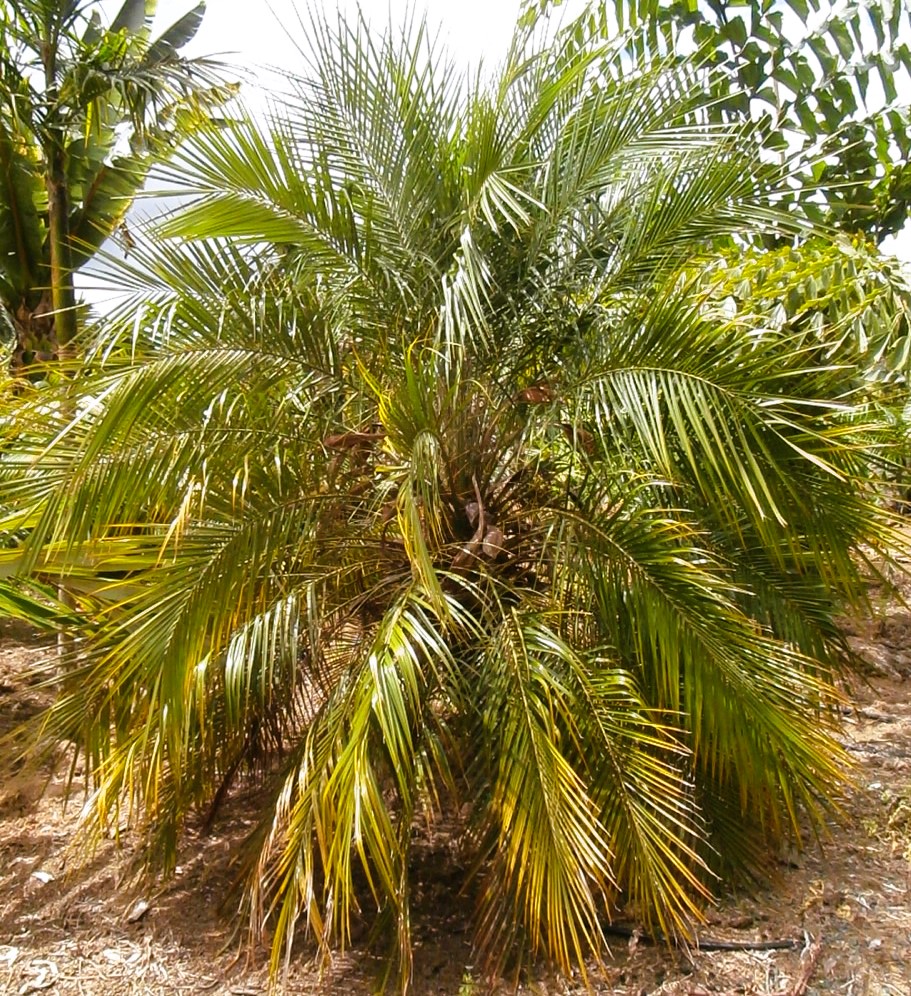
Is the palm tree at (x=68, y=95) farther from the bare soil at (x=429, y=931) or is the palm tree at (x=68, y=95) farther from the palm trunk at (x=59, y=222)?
the bare soil at (x=429, y=931)

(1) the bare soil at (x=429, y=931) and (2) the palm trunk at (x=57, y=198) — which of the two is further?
(2) the palm trunk at (x=57, y=198)

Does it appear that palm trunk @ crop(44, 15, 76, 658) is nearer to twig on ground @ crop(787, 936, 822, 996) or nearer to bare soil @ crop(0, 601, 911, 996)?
bare soil @ crop(0, 601, 911, 996)

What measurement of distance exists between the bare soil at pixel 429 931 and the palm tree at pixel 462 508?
0.39ft

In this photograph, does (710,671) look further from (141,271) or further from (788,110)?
(788,110)

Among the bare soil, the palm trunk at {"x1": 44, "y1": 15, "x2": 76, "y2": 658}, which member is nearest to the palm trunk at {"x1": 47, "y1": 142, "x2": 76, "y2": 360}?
the palm trunk at {"x1": 44, "y1": 15, "x2": 76, "y2": 658}

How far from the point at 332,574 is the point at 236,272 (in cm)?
107

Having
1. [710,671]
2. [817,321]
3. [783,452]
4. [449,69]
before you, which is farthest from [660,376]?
[817,321]

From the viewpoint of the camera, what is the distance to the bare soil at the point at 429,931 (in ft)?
9.18

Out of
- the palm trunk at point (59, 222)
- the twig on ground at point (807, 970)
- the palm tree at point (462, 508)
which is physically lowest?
the twig on ground at point (807, 970)

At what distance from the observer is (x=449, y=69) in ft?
11.1

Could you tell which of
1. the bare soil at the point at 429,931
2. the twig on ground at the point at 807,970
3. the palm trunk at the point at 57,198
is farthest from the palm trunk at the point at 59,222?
the twig on ground at the point at 807,970

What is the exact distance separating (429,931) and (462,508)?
51.8 inches

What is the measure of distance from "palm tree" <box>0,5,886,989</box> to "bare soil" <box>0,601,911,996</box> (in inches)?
4.7

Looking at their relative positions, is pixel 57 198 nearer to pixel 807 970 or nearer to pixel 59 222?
pixel 59 222
